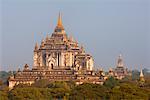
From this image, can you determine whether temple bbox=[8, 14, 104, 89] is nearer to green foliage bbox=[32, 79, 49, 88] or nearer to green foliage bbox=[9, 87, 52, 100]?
green foliage bbox=[32, 79, 49, 88]

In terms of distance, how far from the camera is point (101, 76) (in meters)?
98.3

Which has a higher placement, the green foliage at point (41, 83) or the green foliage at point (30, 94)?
the green foliage at point (41, 83)

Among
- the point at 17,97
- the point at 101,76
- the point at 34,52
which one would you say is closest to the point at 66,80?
the point at 101,76

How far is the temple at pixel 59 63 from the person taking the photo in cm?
9750

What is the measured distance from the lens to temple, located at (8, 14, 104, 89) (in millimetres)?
97500

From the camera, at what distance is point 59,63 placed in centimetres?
10312

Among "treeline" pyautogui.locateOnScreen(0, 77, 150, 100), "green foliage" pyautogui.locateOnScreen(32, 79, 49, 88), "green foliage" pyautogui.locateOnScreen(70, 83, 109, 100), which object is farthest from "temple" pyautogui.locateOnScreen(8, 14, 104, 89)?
"green foliage" pyautogui.locateOnScreen(70, 83, 109, 100)

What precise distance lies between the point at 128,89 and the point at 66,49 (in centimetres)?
4041

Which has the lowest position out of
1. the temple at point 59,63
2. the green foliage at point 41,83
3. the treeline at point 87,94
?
the treeline at point 87,94

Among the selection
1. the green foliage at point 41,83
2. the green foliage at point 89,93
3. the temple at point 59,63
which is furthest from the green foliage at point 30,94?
the temple at point 59,63

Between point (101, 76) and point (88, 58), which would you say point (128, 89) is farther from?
point (88, 58)

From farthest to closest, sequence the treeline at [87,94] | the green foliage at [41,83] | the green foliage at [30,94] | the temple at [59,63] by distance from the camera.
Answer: the temple at [59,63] → the green foliage at [41,83] → the green foliage at [30,94] → the treeline at [87,94]

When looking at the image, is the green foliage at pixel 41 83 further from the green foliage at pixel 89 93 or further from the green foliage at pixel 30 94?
the green foliage at pixel 89 93

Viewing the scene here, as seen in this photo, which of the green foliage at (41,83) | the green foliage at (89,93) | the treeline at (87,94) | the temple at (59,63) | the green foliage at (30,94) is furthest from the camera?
the temple at (59,63)
